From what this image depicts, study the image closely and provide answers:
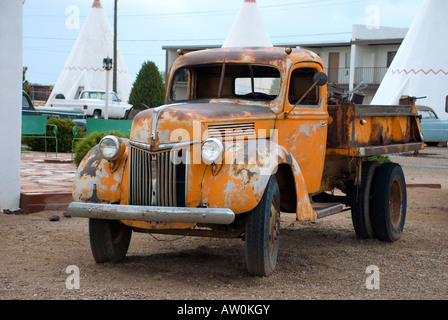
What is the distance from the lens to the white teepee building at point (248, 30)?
920 inches

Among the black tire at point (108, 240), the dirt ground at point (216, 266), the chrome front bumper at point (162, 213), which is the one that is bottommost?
the dirt ground at point (216, 266)

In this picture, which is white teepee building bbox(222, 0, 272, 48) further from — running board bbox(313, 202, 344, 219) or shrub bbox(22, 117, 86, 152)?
running board bbox(313, 202, 344, 219)

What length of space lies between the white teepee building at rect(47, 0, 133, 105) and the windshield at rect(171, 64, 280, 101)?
87.7 ft

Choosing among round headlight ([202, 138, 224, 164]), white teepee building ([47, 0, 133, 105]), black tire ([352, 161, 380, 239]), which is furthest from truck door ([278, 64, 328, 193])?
white teepee building ([47, 0, 133, 105])

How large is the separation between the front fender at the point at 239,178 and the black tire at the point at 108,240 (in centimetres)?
99

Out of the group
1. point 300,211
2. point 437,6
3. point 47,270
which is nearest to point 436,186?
point 300,211

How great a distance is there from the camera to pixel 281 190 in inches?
222

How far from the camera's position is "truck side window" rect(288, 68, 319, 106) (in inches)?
237

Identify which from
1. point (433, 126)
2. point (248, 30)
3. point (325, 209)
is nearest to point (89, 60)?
point (248, 30)

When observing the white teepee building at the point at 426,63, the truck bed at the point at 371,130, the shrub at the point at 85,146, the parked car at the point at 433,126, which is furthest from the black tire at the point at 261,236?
the white teepee building at the point at 426,63

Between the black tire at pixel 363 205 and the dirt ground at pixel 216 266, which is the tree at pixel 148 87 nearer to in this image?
the dirt ground at pixel 216 266

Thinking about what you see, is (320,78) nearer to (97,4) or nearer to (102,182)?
(102,182)
